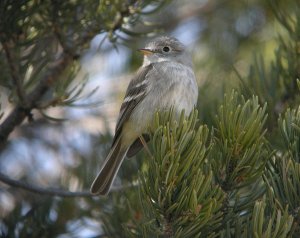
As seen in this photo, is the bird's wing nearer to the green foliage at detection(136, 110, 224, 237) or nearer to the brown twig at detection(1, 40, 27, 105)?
the brown twig at detection(1, 40, 27, 105)

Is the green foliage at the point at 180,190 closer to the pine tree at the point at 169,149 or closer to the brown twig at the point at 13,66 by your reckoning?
the pine tree at the point at 169,149

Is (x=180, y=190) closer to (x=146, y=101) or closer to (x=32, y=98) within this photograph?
(x=32, y=98)

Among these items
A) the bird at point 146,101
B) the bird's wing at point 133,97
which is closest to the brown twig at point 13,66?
the bird at point 146,101

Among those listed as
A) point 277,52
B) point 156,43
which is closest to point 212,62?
point 156,43

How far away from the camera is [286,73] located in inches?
133

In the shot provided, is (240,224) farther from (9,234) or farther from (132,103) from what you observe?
(132,103)

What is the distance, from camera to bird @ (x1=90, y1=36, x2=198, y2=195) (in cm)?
412

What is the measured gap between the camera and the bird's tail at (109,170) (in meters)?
3.59

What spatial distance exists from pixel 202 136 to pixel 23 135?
329cm

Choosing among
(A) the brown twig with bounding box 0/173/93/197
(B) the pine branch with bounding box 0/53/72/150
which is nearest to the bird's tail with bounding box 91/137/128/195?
(A) the brown twig with bounding box 0/173/93/197

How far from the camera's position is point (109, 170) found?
396cm

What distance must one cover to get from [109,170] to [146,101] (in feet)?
2.13

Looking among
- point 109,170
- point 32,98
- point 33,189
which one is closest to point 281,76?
point 109,170

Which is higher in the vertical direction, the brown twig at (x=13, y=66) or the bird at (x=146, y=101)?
the brown twig at (x=13, y=66)
